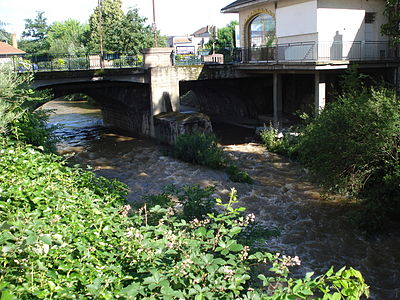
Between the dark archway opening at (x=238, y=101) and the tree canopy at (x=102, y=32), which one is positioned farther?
the tree canopy at (x=102, y=32)

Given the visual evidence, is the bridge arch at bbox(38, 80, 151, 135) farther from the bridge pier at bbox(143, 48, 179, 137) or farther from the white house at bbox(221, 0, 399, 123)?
the white house at bbox(221, 0, 399, 123)

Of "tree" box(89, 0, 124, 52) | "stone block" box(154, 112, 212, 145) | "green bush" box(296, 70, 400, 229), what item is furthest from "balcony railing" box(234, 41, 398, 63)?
"tree" box(89, 0, 124, 52)

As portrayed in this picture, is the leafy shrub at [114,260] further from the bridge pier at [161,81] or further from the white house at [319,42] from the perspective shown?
the bridge pier at [161,81]

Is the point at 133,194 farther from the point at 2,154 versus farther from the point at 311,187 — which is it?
the point at 2,154

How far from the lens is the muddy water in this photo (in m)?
11.3

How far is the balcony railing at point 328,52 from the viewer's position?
74.6 feet

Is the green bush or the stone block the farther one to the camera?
the stone block

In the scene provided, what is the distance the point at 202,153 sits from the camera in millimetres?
20234

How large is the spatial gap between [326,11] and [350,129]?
12.0 m

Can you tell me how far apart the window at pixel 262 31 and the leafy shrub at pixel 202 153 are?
8.87 m

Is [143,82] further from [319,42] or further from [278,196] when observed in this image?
[278,196]

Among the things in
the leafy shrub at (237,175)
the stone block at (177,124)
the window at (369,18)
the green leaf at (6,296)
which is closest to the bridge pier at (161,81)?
the stone block at (177,124)

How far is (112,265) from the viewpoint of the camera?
4.61 metres

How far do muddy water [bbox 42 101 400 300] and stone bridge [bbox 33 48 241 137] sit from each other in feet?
6.89
